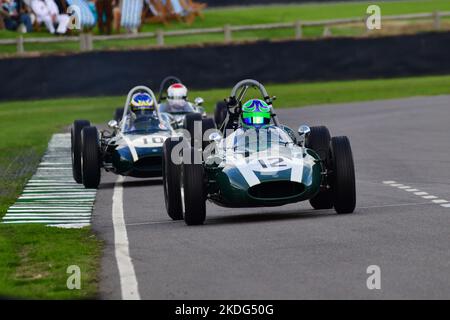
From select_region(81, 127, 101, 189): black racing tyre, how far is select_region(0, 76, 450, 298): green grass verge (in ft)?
3.13

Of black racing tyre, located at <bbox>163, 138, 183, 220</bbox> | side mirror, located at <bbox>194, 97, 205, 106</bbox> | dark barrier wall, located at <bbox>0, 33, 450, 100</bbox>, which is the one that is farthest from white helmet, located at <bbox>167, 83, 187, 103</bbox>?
dark barrier wall, located at <bbox>0, 33, 450, 100</bbox>

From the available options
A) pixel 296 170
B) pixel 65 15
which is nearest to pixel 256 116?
pixel 296 170

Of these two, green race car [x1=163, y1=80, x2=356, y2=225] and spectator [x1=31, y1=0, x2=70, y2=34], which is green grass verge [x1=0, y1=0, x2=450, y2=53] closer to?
spectator [x1=31, y1=0, x2=70, y2=34]

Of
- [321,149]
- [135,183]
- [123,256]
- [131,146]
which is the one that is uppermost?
[321,149]

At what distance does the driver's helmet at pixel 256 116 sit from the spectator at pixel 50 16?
35.8 m

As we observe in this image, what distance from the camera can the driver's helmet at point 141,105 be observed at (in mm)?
20969

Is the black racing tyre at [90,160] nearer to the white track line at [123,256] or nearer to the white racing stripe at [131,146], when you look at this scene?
the white racing stripe at [131,146]

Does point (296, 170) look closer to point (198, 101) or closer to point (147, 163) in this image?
point (147, 163)

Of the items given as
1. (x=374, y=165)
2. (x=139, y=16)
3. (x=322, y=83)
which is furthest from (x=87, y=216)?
(x=139, y=16)

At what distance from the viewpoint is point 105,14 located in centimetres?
5222

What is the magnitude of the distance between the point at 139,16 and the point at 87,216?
3883cm

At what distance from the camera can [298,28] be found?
46250 mm

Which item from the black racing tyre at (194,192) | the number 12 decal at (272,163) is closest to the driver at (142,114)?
the black racing tyre at (194,192)

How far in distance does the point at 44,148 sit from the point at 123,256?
615 inches
